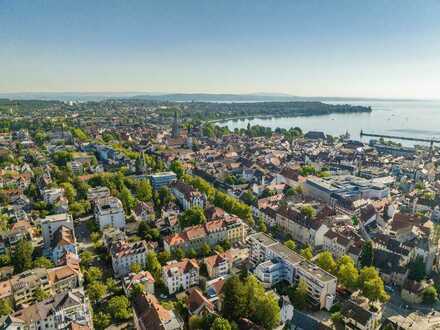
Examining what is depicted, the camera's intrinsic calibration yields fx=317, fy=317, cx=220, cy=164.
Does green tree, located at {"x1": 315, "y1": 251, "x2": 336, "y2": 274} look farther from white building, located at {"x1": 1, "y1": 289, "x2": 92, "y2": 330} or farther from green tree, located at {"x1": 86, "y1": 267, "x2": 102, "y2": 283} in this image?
green tree, located at {"x1": 86, "y1": 267, "x2": 102, "y2": 283}

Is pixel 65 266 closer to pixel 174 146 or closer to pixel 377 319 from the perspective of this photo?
pixel 377 319

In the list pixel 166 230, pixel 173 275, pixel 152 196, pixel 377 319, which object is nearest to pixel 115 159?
pixel 152 196

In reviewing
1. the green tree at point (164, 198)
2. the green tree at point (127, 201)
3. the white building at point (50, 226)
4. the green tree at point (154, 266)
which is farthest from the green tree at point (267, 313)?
the green tree at point (127, 201)

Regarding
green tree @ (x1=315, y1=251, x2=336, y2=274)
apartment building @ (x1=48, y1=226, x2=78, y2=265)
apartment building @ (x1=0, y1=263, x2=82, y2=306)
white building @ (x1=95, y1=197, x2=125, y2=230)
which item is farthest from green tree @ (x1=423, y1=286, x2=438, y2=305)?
apartment building @ (x1=48, y1=226, x2=78, y2=265)

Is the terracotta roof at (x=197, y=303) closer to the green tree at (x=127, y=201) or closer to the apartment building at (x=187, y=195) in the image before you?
the apartment building at (x=187, y=195)

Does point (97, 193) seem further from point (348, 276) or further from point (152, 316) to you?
point (348, 276)

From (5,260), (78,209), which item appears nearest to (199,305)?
(5,260)
